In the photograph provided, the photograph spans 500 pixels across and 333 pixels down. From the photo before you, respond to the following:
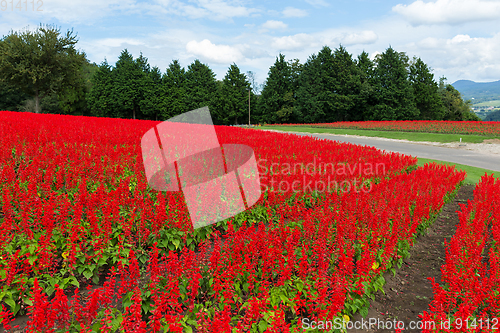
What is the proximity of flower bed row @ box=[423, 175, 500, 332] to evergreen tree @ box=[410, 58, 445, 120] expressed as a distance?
55.7 m

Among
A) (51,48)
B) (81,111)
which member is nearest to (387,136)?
(51,48)

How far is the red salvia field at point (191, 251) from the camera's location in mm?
2930

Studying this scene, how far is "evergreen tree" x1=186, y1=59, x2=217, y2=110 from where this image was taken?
177 ft

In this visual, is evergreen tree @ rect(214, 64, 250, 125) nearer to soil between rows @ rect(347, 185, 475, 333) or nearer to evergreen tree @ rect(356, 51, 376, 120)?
evergreen tree @ rect(356, 51, 376, 120)

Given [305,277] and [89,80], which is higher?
[89,80]

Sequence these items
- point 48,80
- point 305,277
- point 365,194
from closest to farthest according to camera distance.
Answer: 1. point 305,277
2. point 365,194
3. point 48,80

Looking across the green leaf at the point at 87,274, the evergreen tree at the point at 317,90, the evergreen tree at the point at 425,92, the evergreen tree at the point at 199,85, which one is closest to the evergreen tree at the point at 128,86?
the evergreen tree at the point at 199,85

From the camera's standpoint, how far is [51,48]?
29125 mm

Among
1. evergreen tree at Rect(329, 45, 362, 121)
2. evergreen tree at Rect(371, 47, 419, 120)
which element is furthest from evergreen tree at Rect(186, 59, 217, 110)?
evergreen tree at Rect(371, 47, 419, 120)

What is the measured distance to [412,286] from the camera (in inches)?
178

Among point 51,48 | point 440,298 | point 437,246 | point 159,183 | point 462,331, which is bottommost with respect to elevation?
point 437,246

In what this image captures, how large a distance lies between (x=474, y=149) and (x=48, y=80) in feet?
122

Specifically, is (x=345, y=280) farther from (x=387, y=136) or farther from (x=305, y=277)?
(x=387, y=136)

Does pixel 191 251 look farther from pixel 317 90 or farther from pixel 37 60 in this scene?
pixel 317 90
